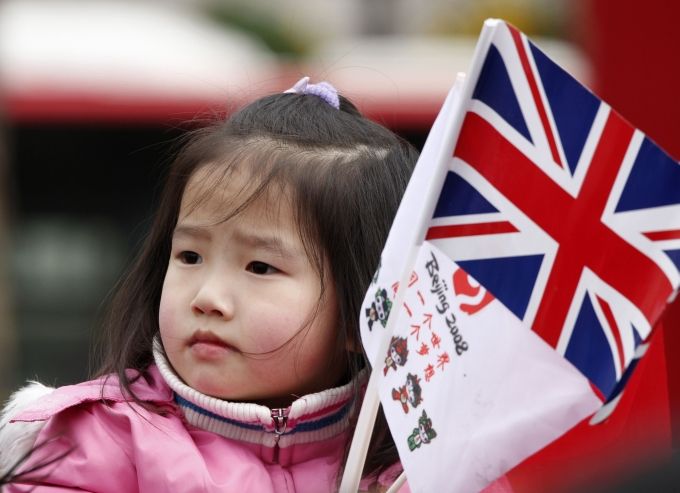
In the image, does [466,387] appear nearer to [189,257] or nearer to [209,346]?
[209,346]

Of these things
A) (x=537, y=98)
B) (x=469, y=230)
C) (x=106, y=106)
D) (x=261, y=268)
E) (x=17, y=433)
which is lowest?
(x=106, y=106)

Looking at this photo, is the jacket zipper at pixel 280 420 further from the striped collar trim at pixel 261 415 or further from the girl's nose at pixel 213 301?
the girl's nose at pixel 213 301

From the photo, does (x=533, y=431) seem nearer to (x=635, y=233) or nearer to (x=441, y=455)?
(x=441, y=455)

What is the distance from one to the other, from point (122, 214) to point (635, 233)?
756 cm

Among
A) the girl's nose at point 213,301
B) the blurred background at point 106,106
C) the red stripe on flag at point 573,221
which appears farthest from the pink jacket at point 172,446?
the blurred background at point 106,106

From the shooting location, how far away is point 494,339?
181cm

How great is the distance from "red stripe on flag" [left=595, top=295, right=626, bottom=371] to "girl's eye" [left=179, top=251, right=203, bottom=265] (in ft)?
2.35

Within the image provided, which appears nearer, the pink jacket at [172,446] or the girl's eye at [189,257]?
the pink jacket at [172,446]

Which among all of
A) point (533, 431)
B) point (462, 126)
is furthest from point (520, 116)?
point (533, 431)

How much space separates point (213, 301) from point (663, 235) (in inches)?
27.8

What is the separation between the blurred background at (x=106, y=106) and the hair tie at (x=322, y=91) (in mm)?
2807

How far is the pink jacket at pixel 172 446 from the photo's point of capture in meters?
2.04

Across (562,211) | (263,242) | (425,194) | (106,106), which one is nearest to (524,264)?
(562,211)

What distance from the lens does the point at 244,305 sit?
2104mm
